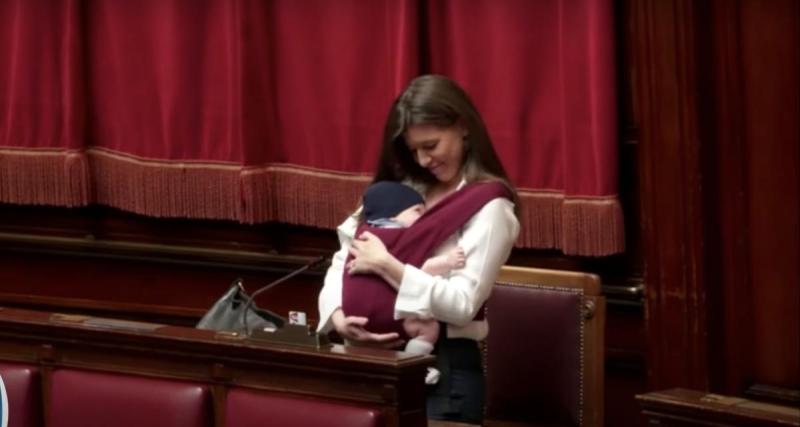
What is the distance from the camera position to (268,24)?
15.9 feet

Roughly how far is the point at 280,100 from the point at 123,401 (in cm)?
175

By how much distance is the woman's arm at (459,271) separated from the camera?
10.6 ft

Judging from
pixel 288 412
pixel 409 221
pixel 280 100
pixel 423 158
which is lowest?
pixel 288 412

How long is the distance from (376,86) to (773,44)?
1.73m

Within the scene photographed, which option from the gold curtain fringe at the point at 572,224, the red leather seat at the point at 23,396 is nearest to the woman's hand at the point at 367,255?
the red leather seat at the point at 23,396

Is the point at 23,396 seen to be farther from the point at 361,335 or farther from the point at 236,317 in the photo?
the point at 361,335

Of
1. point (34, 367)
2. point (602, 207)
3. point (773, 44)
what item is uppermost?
point (773, 44)

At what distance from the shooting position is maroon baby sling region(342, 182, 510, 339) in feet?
10.8

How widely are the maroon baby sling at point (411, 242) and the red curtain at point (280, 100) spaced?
950 millimetres

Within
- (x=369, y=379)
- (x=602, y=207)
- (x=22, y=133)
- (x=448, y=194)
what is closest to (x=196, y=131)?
(x=22, y=133)

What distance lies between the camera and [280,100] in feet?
15.9

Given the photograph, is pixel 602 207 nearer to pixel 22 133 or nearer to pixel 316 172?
pixel 316 172

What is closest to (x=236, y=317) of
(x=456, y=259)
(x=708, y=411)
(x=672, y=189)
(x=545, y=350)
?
(x=456, y=259)

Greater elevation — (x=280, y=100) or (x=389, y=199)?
(x=280, y=100)
